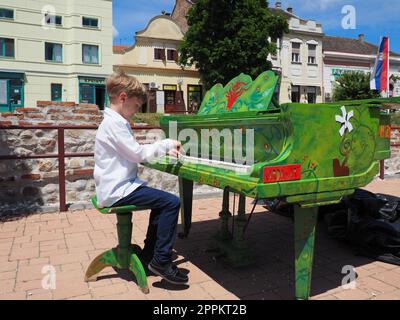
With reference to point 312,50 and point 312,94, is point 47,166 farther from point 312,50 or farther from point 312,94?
point 312,50

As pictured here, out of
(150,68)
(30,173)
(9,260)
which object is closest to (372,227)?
(9,260)

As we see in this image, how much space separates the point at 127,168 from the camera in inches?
109

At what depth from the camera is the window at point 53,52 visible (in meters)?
25.4

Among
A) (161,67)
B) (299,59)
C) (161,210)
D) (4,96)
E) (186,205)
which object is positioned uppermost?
(299,59)

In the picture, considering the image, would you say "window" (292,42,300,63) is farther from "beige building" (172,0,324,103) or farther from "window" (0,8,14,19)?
"window" (0,8,14,19)

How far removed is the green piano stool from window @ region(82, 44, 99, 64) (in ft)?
81.8

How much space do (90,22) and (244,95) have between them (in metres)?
25.8

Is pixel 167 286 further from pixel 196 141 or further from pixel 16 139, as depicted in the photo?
pixel 16 139

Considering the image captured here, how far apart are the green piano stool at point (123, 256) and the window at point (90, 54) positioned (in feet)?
81.8

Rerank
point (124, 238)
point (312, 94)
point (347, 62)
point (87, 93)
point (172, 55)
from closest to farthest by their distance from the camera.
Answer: point (124, 238) → point (87, 93) → point (172, 55) → point (312, 94) → point (347, 62)

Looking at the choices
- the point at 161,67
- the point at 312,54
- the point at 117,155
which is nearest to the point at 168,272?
the point at 117,155

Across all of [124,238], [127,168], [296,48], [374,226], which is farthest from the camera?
[296,48]

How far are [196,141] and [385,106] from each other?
1.63 metres
